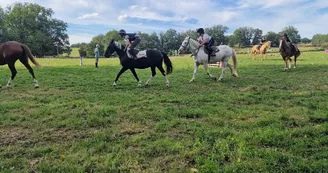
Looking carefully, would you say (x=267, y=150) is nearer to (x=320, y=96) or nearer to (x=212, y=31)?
(x=320, y=96)

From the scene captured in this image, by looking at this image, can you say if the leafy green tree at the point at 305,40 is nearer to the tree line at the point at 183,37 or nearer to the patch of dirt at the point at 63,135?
the tree line at the point at 183,37

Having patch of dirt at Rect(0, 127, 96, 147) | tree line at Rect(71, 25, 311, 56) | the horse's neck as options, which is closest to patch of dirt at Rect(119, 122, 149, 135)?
patch of dirt at Rect(0, 127, 96, 147)

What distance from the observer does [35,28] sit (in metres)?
68.8

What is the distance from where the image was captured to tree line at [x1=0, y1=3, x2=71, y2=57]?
62.9 metres

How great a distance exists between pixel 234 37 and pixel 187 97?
96091 millimetres

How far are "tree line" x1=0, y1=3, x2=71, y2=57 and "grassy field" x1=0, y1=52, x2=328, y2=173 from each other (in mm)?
62767

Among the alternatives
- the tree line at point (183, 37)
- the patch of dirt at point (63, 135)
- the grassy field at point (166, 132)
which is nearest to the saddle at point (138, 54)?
the grassy field at point (166, 132)

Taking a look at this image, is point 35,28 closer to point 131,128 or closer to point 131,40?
point 131,40

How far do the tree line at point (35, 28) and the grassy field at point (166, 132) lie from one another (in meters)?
62.8

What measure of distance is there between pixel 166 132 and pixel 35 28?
7483cm

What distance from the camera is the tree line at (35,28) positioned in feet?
206

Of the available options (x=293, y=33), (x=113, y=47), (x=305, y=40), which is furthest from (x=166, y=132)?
(x=305, y=40)

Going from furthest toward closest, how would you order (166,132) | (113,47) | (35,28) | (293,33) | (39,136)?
(293,33)
(35,28)
(113,47)
(166,132)
(39,136)

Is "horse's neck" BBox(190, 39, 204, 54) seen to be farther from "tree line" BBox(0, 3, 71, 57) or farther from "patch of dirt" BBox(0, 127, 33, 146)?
"tree line" BBox(0, 3, 71, 57)
